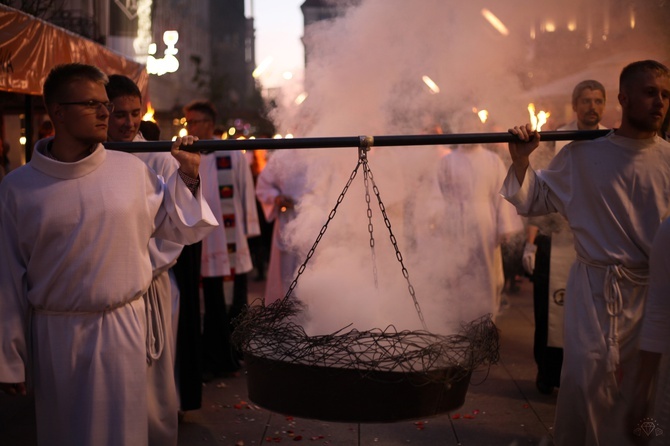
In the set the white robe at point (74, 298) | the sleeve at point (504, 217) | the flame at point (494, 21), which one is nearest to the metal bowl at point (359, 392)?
the white robe at point (74, 298)

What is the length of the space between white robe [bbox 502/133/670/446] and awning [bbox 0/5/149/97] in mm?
3986

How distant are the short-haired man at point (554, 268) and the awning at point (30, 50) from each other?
4036mm

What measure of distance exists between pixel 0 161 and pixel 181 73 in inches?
1130

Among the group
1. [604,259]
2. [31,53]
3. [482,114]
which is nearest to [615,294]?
[604,259]

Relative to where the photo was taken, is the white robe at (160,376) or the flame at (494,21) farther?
the flame at (494,21)

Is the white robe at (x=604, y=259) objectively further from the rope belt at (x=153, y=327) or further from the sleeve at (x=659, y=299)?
the rope belt at (x=153, y=327)

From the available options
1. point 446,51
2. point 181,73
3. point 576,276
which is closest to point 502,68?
point 446,51

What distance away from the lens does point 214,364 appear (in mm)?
6773

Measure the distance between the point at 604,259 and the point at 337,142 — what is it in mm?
1366

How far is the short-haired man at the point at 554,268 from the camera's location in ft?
19.0

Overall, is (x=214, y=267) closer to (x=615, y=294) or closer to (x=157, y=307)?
(x=157, y=307)

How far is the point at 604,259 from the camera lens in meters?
A: 3.88

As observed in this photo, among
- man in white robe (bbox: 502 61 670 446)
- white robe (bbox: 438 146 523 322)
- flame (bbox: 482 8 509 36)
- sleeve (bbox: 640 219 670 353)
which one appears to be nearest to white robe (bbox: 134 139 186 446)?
man in white robe (bbox: 502 61 670 446)

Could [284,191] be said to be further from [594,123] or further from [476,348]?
[476,348]
